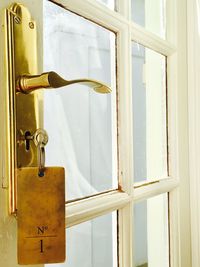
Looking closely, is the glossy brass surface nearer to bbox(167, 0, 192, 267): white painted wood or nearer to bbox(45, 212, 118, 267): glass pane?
bbox(45, 212, 118, 267): glass pane

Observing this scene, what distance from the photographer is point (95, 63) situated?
80 cm

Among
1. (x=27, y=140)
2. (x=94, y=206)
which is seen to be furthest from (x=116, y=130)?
(x=27, y=140)

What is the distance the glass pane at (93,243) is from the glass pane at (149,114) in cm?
17

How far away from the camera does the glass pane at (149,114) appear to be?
96 cm

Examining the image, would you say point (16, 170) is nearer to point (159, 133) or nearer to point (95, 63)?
point (95, 63)

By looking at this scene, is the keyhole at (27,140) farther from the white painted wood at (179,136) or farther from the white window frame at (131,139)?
the white painted wood at (179,136)

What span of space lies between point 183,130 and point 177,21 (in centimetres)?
35

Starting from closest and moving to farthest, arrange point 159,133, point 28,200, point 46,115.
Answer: point 28,200, point 46,115, point 159,133

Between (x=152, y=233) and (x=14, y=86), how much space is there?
30.0 inches

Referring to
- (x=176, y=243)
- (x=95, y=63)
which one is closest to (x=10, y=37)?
(x=95, y=63)

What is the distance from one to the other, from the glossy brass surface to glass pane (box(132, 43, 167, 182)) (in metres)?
0.47

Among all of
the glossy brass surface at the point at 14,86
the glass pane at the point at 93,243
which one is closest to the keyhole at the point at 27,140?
the glossy brass surface at the point at 14,86

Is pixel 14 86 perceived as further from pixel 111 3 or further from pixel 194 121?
pixel 194 121

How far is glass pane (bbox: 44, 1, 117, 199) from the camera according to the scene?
0.67 metres
